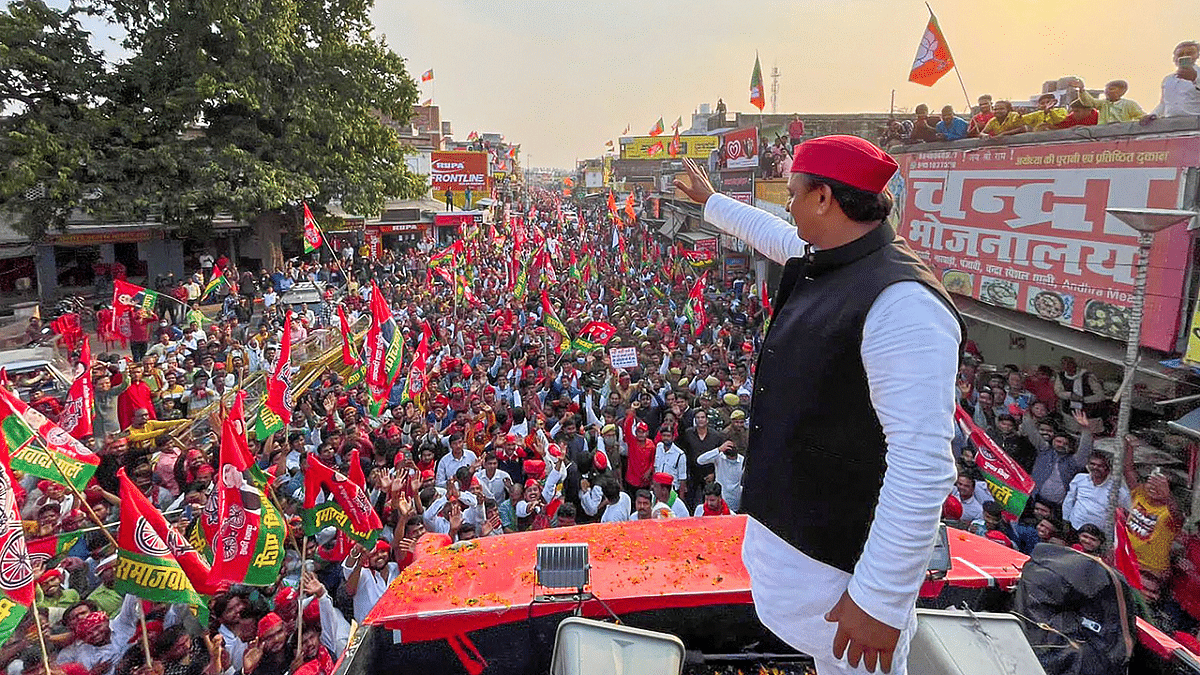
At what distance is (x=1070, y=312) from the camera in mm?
9125

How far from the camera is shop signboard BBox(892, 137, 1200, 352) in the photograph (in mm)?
7719

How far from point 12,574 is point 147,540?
26.4 inches

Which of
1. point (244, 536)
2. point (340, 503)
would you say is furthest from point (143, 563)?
point (340, 503)

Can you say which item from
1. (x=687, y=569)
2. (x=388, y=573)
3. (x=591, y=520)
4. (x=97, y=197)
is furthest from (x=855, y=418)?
(x=97, y=197)

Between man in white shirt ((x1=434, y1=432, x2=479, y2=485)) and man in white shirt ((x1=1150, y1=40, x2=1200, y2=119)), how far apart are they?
8.43 meters

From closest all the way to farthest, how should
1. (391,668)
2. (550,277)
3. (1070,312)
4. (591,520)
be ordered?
(391,668) < (591,520) < (1070,312) < (550,277)

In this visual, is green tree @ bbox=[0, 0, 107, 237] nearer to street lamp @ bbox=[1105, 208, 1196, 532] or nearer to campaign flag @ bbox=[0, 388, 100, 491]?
campaign flag @ bbox=[0, 388, 100, 491]

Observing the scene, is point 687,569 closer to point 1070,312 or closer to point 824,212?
point 824,212

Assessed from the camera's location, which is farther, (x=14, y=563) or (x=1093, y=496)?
(x=1093, y=496)

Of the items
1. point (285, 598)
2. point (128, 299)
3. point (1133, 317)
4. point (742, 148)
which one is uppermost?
point (742, 148)

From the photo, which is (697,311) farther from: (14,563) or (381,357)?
(14,563)

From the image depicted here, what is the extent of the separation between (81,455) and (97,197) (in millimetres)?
16955

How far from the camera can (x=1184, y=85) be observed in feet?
25.7

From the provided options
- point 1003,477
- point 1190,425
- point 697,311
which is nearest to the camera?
point 1003,477
